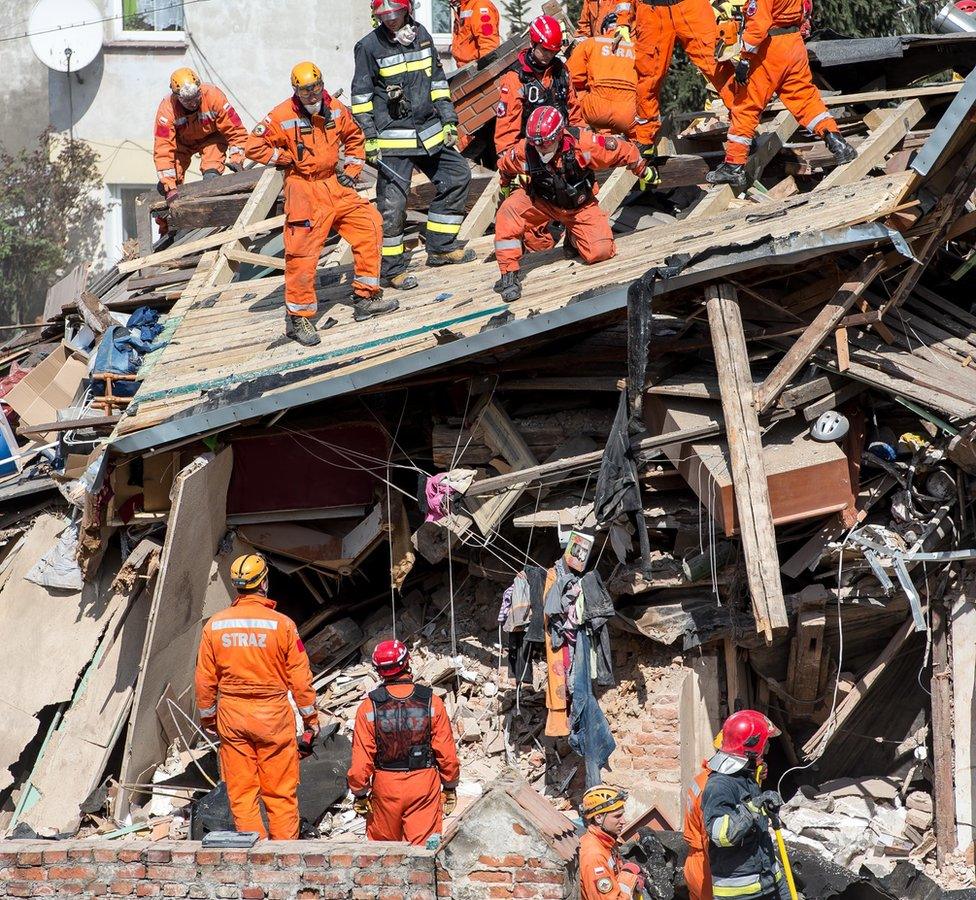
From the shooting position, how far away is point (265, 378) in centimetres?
1021

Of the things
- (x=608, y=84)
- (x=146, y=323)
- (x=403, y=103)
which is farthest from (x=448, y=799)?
(x=608, y=84)

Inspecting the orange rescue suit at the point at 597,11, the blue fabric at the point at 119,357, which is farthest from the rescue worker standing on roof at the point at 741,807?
the orange rescue suit at the point at 597,11

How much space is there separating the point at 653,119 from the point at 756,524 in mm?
4644

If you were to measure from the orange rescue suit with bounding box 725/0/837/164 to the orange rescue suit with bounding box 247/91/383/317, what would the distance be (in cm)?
311

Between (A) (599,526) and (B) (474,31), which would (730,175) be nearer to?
(A) (599,526)

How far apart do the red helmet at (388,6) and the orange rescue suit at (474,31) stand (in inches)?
196

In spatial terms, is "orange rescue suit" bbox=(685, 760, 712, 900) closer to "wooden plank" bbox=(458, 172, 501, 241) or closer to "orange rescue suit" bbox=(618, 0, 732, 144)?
"wooden plank" bbox=(458, 172, 501, 241)

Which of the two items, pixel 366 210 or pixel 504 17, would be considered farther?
pixel 504 17

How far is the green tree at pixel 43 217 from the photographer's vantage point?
20203mm

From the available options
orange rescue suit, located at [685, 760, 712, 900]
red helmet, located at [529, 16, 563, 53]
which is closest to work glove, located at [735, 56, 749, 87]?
red helmet, located at [529, 16, 563, 53]

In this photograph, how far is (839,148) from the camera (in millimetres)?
11508

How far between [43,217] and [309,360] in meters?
11.3

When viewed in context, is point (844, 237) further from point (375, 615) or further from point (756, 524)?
point (375, 615)

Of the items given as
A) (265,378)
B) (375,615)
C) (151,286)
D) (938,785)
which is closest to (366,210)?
(265,378)
